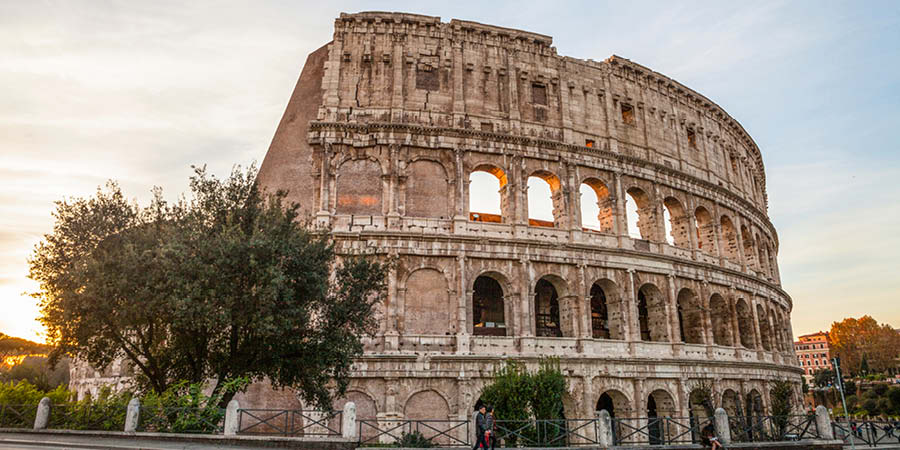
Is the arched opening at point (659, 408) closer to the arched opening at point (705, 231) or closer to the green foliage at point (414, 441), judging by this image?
the arched opening at point (705, 231)

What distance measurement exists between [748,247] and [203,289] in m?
29.3

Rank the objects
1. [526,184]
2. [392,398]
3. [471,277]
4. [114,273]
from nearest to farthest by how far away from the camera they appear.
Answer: [114,273] < [392,398] < [471,277] < [526,184]

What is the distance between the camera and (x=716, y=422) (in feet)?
52.5

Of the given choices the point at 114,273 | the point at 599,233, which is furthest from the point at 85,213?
the point at 599,233

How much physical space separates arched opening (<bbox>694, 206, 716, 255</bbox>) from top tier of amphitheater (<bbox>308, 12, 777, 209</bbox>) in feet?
7.98

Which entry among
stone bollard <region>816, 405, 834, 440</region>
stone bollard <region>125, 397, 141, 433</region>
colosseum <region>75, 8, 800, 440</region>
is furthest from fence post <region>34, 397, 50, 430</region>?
stone bollard <region>816, 405, 834, 440</region>

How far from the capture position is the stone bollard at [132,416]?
13391 mm

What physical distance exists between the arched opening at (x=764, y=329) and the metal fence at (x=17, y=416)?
3186 centimetres

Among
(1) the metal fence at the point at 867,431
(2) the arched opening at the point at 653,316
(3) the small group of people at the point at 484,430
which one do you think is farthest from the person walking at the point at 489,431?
(2) the arched opening at the point at 653,316

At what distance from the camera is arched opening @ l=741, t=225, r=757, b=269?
102 feet

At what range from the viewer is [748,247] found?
3148cm

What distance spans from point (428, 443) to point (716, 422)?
27.7 feet

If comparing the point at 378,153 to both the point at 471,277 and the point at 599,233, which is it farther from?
the point at 599,233

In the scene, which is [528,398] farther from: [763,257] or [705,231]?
[763,257]
